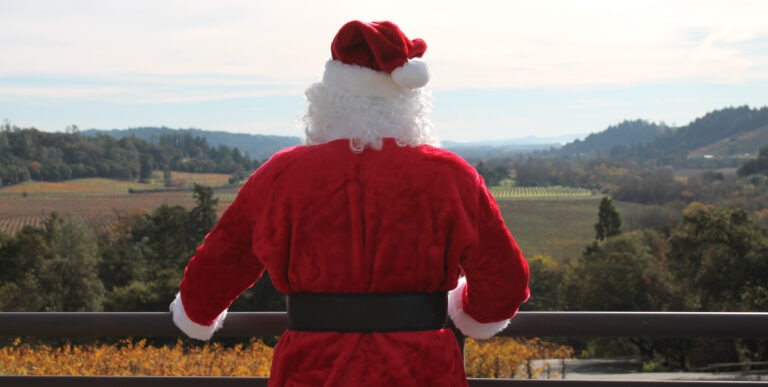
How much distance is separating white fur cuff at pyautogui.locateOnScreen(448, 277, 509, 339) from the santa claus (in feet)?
0.22

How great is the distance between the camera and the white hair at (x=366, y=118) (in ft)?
6.26

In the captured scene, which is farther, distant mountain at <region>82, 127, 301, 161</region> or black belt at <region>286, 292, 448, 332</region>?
distant mountain at <region>82, 127, 301, 161</region>

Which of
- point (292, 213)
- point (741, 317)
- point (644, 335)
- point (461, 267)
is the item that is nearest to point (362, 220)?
point (292, 213)

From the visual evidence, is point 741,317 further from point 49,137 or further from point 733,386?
point 49,137

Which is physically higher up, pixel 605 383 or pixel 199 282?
pixel 199 282

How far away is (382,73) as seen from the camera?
1.94 m

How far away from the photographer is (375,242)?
1.84 meters

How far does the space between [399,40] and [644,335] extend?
3.76ft

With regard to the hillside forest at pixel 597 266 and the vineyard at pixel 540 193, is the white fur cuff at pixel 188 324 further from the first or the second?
the vineyard at pixel 540 193

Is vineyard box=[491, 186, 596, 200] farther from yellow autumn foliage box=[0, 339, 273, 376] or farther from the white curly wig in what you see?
the white curly wig

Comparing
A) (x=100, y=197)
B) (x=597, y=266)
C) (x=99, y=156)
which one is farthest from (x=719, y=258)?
(x=99, y=156)

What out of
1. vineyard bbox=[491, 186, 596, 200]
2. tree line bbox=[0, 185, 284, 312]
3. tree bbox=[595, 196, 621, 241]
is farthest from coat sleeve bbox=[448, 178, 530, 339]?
vineyard bbox=[491, 186, 596, 200]

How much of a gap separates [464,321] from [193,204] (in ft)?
246

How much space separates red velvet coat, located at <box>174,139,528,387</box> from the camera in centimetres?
184
